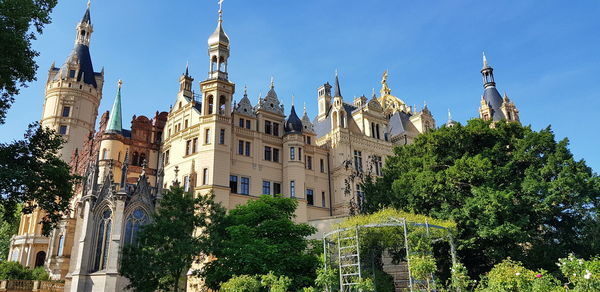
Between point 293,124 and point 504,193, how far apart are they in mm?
22983

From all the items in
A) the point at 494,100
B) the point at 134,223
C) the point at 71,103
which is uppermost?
the point at 494,100

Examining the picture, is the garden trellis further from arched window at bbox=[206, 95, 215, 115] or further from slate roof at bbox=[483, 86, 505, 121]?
slate roof at bbox=[483, 86, 505, 121]

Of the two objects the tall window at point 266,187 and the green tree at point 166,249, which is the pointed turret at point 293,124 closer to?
the tall window at point 266,187

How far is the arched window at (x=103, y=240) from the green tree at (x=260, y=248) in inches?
362

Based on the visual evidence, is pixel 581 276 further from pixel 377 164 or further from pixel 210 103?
pixel 210 103

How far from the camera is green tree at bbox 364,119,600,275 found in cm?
2767

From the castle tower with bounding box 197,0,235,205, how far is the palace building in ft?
0.29

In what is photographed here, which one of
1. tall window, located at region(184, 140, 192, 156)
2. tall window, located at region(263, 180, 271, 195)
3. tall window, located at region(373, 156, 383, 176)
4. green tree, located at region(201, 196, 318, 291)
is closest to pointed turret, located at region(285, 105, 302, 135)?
tall window, located at region(263, 180, 271, 195)

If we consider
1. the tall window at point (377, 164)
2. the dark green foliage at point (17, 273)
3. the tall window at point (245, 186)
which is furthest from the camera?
the tall window at point (377, 164)

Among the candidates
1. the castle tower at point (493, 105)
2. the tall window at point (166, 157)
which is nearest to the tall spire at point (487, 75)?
the castle tower at point (493, 105)

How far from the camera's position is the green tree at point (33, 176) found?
757 inches

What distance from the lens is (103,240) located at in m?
33.0

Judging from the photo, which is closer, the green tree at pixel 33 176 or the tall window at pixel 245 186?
the green tree at pixel 33 176

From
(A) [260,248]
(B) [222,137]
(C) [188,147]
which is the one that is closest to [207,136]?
(B) [222,137]
